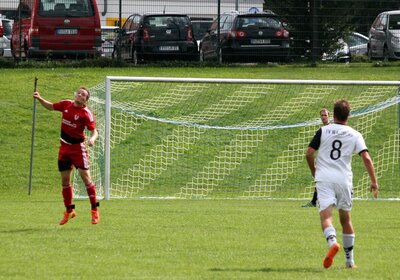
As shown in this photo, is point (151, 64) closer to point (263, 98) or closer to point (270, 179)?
point (263, 98)

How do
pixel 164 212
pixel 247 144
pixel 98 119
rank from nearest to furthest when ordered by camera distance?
pixel 164 212 < pixel 98 119 < pixel 247 144

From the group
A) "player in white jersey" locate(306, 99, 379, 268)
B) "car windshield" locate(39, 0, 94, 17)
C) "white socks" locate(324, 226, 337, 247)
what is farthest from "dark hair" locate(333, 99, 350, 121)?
"car windshield" locate(39, 0, 94, 17)

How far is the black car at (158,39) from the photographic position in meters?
30.5

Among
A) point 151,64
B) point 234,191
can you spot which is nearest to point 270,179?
point 234,191

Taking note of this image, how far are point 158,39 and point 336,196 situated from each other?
67.1 ft

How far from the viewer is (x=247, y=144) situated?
23609 mm

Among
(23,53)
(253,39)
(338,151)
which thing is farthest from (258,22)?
(338,151)

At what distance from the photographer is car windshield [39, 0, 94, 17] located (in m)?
30.4

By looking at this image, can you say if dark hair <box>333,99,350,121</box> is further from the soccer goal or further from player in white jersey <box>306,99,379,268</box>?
the soccer goal

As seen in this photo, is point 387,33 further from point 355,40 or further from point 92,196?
point 92,196

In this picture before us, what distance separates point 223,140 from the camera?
23781mm

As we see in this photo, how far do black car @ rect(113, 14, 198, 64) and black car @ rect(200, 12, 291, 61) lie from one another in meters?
0.86

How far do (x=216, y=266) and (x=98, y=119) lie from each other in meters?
11.4

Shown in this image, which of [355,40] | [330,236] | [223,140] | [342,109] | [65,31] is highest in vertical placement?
[342,109]
